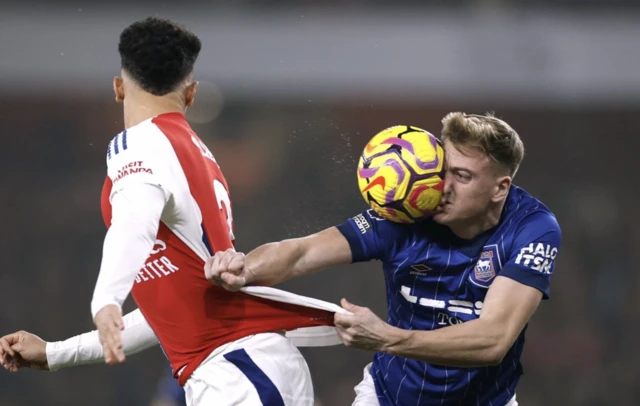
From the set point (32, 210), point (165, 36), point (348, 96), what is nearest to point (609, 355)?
point (348, 96)

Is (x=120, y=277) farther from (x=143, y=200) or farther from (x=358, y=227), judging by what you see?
(x=358, y=227)

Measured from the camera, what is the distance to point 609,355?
30.7 ft

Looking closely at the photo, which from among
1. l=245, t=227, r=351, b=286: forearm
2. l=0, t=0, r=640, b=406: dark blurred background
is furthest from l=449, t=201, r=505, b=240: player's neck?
l=0, t=0, r=640, b=406: dark blurred background

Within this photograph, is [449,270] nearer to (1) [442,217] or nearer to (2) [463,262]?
(2) [463,262]

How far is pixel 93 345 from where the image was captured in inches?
130

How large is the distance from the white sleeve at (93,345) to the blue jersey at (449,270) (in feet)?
2.68

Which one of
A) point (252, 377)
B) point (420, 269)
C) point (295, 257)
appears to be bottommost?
point (252, 377)

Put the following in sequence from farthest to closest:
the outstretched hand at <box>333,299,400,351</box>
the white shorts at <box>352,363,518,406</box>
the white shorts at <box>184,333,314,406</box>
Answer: the white shorts at <box>352,363,518,406</box> → the white shorts at <box>184,333,314,406</box> → the outstretched hand at <box>333,299,400,351</box>

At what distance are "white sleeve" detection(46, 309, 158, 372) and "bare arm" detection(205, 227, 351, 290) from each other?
1.71 ft

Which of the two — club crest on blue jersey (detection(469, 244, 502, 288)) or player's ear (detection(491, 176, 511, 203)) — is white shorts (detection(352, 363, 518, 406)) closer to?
club crest on blue jersey (detection(469, 244, 502, 288))

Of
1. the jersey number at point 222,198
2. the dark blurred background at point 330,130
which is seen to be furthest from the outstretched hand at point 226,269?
the dark blurred background at point 330,130

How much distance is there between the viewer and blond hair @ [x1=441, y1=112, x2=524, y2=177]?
10.2 feet

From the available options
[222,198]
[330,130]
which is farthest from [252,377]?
[330,130]

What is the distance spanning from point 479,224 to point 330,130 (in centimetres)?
754
